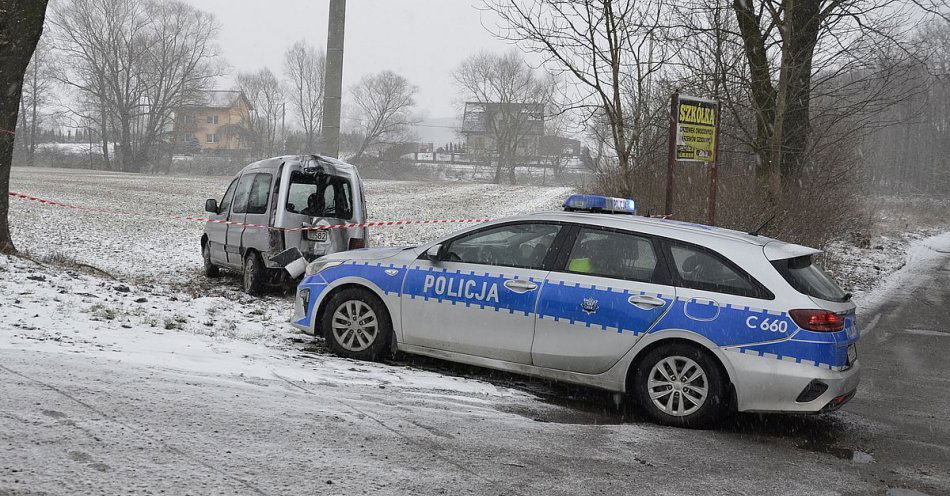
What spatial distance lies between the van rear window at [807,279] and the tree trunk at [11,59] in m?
8.91

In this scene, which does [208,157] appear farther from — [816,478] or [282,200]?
[816,478]

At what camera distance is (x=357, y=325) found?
7.34 meters

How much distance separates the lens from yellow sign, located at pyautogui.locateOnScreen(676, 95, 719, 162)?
38.4 feet

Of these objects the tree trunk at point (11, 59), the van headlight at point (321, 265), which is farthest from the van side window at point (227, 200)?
the van headlight at point (321, 265)

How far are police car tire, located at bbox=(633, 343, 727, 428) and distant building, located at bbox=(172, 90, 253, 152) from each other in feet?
240

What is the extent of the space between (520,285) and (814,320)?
2.16m

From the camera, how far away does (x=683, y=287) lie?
6105 mm

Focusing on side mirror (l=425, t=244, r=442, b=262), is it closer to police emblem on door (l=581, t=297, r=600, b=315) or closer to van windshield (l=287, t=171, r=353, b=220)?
police emblem on door (l=581, t=297, r=600, b=315)

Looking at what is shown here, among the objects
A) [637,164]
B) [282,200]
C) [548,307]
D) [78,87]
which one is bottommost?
[548,307]

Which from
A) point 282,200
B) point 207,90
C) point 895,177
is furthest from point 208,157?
point 282,200

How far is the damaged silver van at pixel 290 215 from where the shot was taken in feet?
36.1

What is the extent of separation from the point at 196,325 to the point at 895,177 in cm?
8323

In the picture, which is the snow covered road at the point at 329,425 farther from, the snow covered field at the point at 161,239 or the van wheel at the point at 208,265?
the van wheel at the point at 208,265

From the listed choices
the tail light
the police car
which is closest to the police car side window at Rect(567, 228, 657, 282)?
the police car
